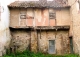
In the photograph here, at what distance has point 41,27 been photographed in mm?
22203

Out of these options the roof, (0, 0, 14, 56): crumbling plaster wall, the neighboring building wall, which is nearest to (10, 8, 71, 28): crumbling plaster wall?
the roof

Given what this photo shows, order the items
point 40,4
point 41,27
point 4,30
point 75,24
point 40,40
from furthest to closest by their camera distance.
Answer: point 40,4 < point 40,40 < point 41,27 < point 75,24 < point 4,30

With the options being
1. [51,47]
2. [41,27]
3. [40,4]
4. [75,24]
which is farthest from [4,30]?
[75,24]

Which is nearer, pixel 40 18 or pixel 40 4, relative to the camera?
pixel 40 18

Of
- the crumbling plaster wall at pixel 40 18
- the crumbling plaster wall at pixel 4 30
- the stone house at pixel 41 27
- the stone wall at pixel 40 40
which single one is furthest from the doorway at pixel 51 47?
the crumbling plaster wall at pixel 4 30

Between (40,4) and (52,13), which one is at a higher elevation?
(40,4)

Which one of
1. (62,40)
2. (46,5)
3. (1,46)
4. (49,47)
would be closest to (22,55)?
(1,46)

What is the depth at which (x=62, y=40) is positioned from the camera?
22.5 m

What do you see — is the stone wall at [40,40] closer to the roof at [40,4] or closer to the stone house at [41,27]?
the stone house at [41,27]

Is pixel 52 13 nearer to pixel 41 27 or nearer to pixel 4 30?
pixel 41 27

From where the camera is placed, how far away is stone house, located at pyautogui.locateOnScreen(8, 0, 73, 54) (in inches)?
877

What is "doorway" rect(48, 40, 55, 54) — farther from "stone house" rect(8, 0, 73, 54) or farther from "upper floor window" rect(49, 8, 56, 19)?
"upper floor window" rect(49, 8, 56, 19)

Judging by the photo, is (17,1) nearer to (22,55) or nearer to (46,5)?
(46,5)

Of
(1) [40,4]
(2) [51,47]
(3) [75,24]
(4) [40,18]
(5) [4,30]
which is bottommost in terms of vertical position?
(2) [51,47]
